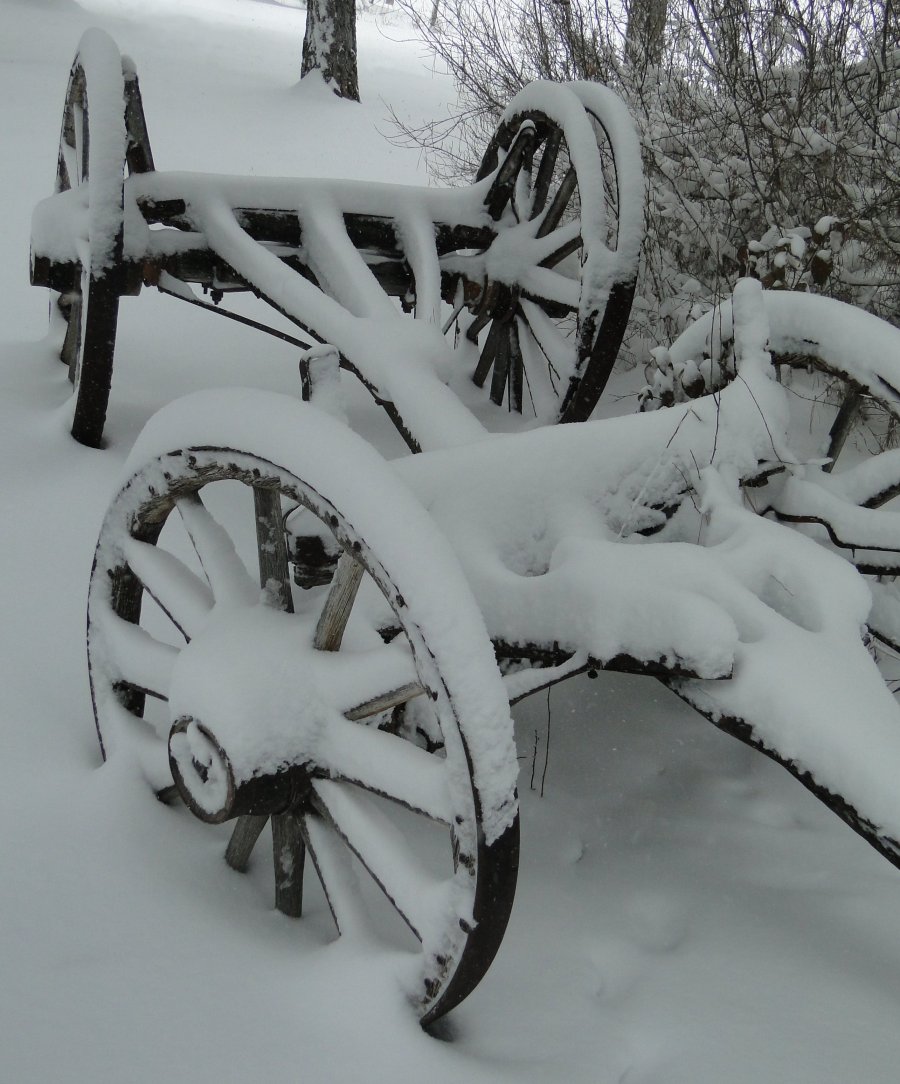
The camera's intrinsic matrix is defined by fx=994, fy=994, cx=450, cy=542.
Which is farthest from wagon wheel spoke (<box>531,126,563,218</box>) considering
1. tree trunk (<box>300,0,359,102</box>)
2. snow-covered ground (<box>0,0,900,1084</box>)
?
tree trunk (<box>300,0,359,102</box>)

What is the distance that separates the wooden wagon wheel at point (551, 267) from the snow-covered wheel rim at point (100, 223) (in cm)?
118

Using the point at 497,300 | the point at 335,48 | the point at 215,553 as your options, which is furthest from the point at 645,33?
the point at 335,48

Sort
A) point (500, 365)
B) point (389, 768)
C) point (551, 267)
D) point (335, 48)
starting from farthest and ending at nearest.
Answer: point (335, 48), point (500, 365), point (551, 267), point (389, 768)

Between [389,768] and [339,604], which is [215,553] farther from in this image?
[389,768]

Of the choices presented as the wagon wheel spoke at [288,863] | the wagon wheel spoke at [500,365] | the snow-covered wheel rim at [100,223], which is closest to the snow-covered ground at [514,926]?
the wagon wheel spoke at [288,863]

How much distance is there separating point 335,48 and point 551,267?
771 cm

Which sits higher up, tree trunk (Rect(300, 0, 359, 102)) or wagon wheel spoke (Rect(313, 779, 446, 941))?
tree trunk (Rect(300, 0, 359, 102))

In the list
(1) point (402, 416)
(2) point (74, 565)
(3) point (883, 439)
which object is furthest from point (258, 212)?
(3) point (883, 439)

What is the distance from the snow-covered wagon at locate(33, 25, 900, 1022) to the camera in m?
1.13

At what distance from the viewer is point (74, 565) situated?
2.25 m

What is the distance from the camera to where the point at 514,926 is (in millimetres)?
1486

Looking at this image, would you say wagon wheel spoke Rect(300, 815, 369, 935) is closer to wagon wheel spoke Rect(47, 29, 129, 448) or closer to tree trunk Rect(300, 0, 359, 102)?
wagon wheel spoke Rect(47, 29, 129, 448)

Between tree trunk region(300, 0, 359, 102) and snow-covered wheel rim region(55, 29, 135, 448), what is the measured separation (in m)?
7.55

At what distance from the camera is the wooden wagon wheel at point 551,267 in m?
2.70
